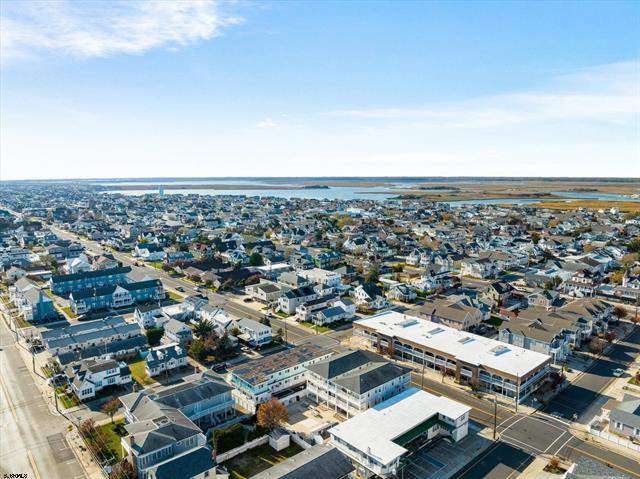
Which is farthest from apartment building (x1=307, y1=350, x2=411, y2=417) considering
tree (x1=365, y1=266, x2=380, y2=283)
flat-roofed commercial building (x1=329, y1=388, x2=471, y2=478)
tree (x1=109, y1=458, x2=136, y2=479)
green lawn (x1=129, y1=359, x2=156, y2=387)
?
tree (x1=365, y1=266, x2=380, y2=283)

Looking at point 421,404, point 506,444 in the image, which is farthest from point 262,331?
point 506,444

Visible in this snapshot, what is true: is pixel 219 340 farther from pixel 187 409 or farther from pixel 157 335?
pixel 187 409

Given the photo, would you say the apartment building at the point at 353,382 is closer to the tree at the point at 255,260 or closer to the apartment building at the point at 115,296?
the apartment building at the point at 115,296

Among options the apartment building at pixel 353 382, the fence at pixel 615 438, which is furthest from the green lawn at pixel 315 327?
the fence at pixel 615 438

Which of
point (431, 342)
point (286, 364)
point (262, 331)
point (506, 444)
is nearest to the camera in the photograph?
point (506, 444)

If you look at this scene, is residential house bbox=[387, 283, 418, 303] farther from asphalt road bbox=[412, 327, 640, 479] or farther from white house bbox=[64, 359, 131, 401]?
white house bbox=[64, 359, 131, 401]
